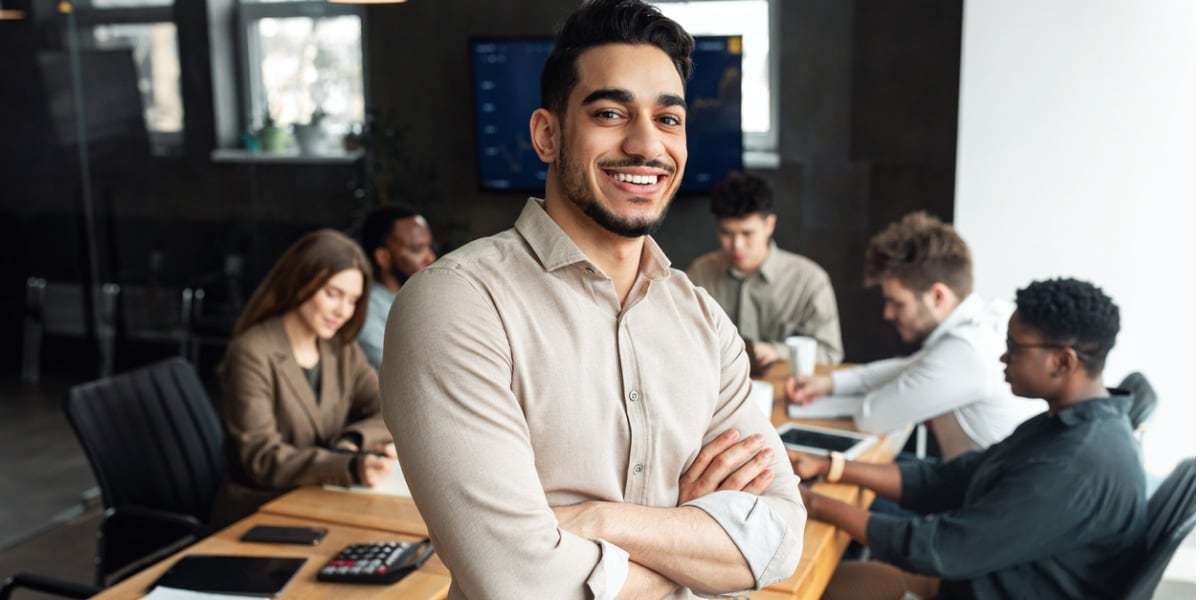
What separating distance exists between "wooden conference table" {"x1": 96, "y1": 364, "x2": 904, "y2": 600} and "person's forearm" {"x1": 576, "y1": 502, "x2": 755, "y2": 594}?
1.65 ft

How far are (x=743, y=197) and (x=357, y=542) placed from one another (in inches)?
86.5

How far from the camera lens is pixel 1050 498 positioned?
209 centimetres

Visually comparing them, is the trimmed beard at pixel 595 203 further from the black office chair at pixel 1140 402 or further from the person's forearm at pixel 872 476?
the black office chair at pixel 1140 402

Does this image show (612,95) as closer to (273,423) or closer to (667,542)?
(667,542)

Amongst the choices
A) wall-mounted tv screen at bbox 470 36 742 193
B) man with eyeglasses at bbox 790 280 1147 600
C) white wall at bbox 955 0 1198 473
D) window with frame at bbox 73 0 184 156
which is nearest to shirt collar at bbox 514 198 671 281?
man with eyeglasses at bbox 790 280 1147 600

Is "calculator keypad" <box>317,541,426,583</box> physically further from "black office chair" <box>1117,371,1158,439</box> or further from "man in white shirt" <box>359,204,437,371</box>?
"black office chair" <box>1117,371,1158,439</box>

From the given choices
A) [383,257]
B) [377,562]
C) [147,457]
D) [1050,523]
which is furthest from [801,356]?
[147,457]

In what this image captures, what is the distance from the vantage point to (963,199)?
4.29m

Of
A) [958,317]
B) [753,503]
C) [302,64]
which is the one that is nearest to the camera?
[753,503]

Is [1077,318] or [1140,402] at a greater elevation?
[1077,318]

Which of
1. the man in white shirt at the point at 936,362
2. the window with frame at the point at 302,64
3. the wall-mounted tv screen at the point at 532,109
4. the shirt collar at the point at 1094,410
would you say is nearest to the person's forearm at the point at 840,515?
the shirt collar at the point at 1094,410

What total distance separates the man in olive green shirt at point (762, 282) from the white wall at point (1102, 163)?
2.56ft

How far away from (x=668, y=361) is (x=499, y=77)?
3.92 metres

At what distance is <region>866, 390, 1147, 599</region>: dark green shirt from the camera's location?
2.10m
